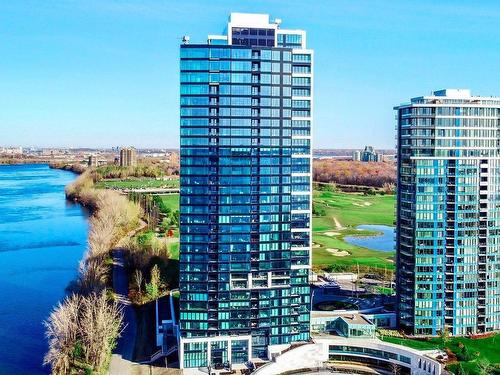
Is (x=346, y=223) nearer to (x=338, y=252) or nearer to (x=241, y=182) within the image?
(x=338, y=252)

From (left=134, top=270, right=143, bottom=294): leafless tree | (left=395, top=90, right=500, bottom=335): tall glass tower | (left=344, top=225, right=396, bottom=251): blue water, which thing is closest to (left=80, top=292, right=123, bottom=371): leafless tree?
(left=134, top=270, right=143, bottom=294): leafless tree

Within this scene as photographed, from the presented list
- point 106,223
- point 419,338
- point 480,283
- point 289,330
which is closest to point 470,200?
point 480,283

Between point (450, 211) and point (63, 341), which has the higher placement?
point (450, 211)

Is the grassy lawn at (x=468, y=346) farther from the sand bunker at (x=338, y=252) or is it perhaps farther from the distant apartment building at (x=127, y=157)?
the distant apartment building at (x=127, y=157)

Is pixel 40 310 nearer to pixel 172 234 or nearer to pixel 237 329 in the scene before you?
pixel 237 329

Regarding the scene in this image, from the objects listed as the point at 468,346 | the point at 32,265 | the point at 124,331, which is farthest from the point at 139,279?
the point at 468,346

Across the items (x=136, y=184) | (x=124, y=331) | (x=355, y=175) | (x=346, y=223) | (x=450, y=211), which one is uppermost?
(x=355, y=175)

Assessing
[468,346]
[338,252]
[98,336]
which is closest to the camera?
[98,336]
